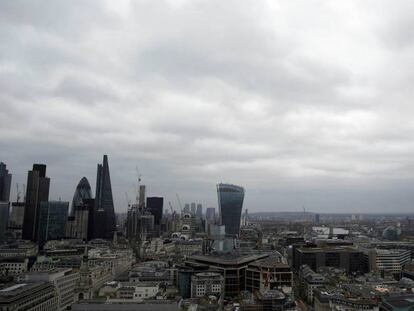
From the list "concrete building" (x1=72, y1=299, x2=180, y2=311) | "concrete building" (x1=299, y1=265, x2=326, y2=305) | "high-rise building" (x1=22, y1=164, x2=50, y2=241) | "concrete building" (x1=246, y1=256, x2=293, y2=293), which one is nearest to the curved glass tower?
"high-rise building" (x1=22, y1=164, x2=50, y2=241)

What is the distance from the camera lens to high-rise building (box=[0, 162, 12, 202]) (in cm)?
14575

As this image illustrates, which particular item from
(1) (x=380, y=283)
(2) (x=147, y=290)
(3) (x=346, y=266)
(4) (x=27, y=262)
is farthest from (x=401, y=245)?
(4) (x=27, y=262)

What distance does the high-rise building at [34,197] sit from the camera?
126 m

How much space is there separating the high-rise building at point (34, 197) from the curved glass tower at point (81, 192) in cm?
1906

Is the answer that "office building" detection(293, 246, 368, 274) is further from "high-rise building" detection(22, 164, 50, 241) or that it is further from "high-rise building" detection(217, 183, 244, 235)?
"high-rise building" detection(22, 164, 50, 241)

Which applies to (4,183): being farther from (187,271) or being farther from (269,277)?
(269,277)

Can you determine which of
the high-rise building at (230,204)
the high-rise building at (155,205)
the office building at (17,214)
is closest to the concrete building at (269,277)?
the high-rise building at (230,204)

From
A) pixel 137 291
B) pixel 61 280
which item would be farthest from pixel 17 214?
pixel 137 291

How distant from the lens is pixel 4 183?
484 ft

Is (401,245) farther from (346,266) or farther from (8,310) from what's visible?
(8,310)

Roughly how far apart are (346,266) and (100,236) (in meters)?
91.1

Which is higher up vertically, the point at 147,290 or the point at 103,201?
the point at 103,201

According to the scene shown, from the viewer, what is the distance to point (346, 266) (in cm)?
7812

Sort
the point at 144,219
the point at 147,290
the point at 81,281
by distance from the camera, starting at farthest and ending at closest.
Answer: the point at 144,219 < the point at 81,281 < the point at 147,290
